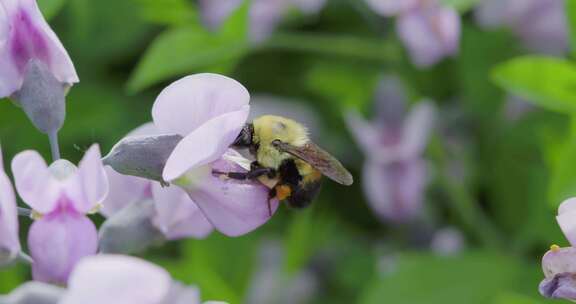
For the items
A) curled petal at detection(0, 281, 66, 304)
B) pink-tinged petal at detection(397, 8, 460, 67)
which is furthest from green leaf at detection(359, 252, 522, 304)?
curled petal at detection(0, 281, 66, 304)

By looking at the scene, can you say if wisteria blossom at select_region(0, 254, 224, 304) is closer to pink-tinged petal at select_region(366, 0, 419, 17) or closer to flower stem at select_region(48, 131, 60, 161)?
flower stem at select_region(48, 131, 60, 161)

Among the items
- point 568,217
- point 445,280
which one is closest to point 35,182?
point 568,217

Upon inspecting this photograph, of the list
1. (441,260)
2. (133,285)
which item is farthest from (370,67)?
(133,285)

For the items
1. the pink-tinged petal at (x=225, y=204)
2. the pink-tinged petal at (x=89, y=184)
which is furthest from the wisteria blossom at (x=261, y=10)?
the pink-tinged petal at (x=89, y=184)

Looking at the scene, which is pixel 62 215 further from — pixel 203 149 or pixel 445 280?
Result: pixel 445 280

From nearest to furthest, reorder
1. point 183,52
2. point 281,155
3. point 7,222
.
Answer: point 7,222, point 281,155, point 183,52
